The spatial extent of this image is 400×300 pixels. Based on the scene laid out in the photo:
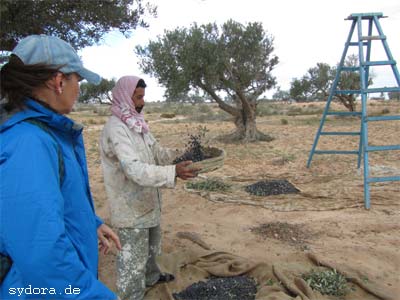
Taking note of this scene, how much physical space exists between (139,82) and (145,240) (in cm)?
124

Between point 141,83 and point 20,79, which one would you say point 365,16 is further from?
point 20,79

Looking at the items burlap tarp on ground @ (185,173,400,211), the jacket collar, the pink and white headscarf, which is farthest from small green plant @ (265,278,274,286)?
the jacket collar

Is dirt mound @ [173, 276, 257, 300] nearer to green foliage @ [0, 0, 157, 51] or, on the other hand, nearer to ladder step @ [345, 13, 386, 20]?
green foliage @ [0, 0, 157, 51]

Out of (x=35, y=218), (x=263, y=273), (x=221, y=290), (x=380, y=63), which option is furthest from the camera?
(x=380, y=63)

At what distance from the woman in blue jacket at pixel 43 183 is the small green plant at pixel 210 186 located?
543 centimetres

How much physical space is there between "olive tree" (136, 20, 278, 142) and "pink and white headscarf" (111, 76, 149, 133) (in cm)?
876

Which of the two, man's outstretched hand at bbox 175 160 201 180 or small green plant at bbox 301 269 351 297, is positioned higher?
man's outstretched hand at bbox 175 160 201 180

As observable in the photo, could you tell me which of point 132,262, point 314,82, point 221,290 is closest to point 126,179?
point 132,262

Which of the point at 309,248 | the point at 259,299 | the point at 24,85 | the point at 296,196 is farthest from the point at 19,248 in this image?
the point at 296,196

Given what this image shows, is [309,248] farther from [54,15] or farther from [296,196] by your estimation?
[54,15]

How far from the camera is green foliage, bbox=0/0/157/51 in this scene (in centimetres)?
290

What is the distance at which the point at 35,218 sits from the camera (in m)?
1.12

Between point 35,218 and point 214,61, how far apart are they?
1073 cm

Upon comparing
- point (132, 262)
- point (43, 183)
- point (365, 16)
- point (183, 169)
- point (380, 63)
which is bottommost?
point (132, 262)
